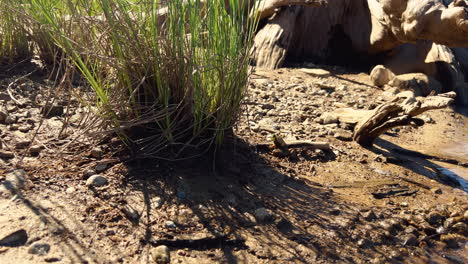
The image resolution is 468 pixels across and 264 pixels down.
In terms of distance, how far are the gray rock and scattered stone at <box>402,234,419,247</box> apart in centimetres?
172

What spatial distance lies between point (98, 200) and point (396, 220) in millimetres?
1745

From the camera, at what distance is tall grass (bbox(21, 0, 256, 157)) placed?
274 centimetres

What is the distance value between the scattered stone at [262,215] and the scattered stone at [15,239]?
3.85 feet

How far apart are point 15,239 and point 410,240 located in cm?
209

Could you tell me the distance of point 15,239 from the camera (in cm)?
229

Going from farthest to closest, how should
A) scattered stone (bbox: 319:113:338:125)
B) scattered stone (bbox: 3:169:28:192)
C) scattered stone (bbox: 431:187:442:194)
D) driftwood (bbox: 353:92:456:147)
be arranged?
scattered stone (bbox: 319:113:338:125)
driftwood (bbox: 353:92:456:147)
scattered stone (bbox: 431:187:442:194)
scattered stone (bbox: 3:169:28:192)

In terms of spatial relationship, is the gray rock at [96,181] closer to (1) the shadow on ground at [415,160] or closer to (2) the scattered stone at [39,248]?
(2) the scattered stone at [39,248]

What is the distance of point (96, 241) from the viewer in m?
2.37

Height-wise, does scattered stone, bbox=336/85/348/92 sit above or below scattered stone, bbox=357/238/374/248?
below

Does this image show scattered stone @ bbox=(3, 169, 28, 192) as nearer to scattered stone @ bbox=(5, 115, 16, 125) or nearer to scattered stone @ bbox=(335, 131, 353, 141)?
scattered stone @ bbox=(5, 115, 16, 125)

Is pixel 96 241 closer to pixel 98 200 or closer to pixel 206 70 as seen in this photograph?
pixel 98 200

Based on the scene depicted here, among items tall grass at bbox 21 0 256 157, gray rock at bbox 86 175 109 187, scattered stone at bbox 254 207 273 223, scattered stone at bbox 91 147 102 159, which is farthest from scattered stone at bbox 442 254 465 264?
scattered stone at bbox 91 147 102 159

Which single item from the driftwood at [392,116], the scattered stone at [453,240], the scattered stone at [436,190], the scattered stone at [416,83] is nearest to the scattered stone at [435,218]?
the scattered stone at [453,240]

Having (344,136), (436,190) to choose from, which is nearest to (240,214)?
(436,190)
